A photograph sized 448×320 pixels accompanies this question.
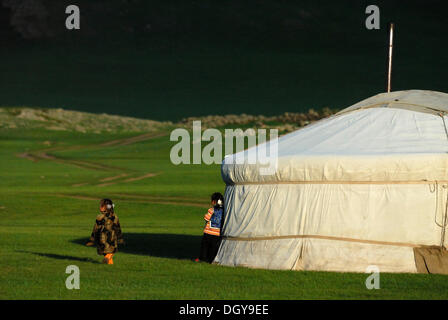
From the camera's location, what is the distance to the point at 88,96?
17738cm

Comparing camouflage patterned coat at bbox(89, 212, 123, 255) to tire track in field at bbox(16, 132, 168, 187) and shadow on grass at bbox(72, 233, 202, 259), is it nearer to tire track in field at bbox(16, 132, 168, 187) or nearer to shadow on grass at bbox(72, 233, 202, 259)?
shadow on grass at bbox(72, 233, 202, 259)

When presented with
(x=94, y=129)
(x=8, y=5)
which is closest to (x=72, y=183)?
(x=94, y=129)

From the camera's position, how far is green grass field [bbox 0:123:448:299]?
9.41 meters

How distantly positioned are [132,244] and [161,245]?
537mm

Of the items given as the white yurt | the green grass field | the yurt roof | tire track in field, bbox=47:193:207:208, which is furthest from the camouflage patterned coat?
tire track in field, bbox=47:193:207:208

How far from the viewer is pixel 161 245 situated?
50.1 feet

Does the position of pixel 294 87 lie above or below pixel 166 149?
above

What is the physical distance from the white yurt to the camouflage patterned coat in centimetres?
162

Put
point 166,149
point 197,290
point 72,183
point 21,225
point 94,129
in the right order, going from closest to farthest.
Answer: point 197,290 < point 21,225 < point 72,183 < point 166,149 < point 94,129

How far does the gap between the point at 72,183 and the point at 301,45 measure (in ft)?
500

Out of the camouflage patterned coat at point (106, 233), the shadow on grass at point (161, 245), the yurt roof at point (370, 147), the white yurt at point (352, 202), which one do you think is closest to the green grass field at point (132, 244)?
the shadow on grass at point (161, 245)

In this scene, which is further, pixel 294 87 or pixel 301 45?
pixel 301 45

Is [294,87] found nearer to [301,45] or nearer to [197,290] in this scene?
[301,45]

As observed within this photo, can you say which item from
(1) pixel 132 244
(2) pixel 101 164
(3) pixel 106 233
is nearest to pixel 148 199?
(1) pixel 132 244
